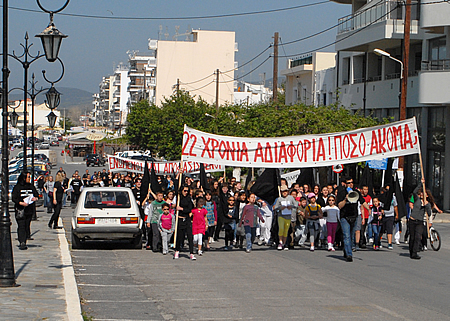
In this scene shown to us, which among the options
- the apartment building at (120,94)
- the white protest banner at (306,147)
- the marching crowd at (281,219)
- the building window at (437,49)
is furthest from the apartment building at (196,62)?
the white protest banner at (306,147)

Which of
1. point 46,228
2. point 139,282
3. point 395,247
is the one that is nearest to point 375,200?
point 395,247

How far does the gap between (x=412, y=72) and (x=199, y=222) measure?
22473mm

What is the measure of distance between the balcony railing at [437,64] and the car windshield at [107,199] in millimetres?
18790

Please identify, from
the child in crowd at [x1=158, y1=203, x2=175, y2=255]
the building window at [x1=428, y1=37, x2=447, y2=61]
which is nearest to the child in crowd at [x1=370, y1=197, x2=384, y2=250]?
the child in crowd at [x1=158, y1=203, x2=175, y2=255]

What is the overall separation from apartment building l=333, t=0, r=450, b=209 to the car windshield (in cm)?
1742

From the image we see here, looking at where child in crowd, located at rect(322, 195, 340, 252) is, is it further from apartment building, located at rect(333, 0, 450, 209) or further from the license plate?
apartment building, located at rect(333, 0, 450, 209)

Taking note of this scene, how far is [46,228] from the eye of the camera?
21016mm

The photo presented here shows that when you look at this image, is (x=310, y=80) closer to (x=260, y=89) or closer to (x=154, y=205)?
(x=154, y=205)

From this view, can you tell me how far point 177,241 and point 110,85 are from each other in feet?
613

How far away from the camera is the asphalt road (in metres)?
9.04

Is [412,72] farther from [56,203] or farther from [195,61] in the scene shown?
[195,61]

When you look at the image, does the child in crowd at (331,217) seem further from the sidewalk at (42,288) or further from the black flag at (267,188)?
the sidewalk at (42,288)

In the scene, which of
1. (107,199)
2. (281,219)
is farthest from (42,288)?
(281,219)

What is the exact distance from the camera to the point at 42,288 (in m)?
10.1
